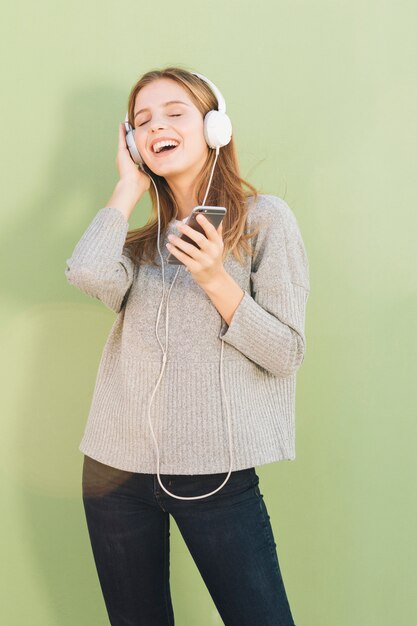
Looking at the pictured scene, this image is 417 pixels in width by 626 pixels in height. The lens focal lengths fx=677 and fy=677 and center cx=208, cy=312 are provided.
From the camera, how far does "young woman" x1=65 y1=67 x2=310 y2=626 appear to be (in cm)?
118

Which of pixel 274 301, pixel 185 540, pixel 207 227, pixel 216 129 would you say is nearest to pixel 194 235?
pixel 207 227

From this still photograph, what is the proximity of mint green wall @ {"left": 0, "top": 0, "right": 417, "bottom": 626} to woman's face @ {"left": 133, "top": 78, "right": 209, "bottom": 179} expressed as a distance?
0.29 meters

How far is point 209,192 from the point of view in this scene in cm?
137

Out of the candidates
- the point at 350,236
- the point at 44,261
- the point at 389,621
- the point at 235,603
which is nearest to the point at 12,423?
the point at 44,261

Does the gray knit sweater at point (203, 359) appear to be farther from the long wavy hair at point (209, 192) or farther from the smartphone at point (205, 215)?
the smartphone at point (205, 215)

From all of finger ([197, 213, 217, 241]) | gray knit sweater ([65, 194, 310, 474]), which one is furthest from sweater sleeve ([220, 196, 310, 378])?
finger ([197, 213, 217, 241])

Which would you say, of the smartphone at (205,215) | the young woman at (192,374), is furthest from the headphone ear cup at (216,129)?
the smartphone at (205,215)

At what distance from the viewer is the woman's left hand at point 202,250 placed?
1.12 metres

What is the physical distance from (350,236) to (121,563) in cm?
92

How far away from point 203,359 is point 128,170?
0.45m

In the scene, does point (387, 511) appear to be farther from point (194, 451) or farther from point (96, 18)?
point (96, 18)

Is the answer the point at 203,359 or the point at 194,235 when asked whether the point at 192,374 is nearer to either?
the point at 203,359

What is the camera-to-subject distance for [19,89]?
62.6 inches

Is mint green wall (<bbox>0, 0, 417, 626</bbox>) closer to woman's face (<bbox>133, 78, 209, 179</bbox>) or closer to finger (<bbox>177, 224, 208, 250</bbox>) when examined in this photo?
woman's face (<bbox>133, 78, 209, 179</bbox>)
